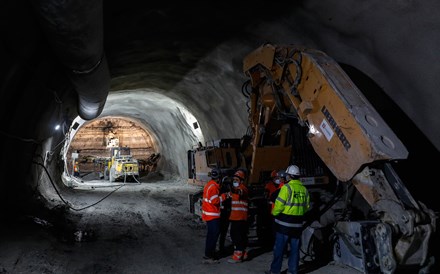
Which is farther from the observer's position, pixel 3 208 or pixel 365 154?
pixel 3 208

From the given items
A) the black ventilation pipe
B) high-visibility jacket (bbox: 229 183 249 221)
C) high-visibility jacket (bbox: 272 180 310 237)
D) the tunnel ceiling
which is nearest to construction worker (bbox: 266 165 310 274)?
high-visibility jacket (bbox: 272 180 310 237)

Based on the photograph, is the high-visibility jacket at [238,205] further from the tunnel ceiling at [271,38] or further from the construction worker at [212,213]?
the tunnel ceiling at [271,38]

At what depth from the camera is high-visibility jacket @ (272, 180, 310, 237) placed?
16.9 ft

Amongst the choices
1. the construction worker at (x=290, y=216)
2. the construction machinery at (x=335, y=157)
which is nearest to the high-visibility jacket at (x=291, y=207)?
the construction worker at (x=290, y=216)

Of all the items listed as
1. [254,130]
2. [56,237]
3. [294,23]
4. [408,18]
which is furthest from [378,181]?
[56,237]

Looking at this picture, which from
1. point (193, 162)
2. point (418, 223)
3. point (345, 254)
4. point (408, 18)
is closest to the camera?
point (418, 223)

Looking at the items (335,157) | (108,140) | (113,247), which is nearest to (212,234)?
(113,247)

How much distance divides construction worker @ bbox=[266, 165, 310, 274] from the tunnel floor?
1.86 feet

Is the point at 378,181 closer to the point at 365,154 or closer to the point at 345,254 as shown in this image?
the point at 365,154

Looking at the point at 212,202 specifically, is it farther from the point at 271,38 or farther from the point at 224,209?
the point at 271,38

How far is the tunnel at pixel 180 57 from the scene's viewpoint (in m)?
4.96

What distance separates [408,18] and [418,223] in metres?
3.07

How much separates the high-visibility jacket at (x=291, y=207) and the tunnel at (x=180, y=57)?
172 cm

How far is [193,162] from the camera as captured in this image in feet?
37.9
